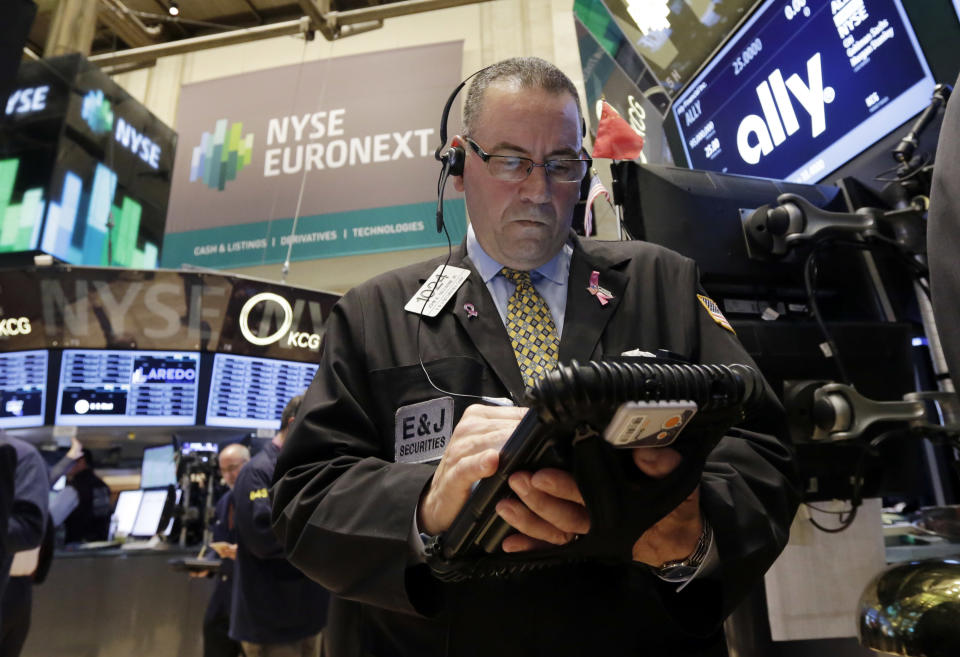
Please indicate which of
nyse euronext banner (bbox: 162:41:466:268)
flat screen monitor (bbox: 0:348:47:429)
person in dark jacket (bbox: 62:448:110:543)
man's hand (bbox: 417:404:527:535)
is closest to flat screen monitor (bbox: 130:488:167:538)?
person in dark jacket (bbox: 62:448:110:543)

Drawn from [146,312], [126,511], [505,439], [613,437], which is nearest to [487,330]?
[505,439]

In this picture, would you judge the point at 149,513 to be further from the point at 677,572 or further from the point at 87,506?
the point at 677,572

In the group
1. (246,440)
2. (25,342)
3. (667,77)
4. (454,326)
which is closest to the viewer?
(454,326)

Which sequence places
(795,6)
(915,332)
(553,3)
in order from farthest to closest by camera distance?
(553,3) → (795,6) → (915,332)

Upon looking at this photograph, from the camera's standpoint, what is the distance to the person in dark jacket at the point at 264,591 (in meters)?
3.36

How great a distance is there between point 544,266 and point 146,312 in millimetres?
4330

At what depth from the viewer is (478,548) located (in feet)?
2.46

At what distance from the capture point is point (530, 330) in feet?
3.73

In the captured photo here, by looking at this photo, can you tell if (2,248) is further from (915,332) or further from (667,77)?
(915,332)

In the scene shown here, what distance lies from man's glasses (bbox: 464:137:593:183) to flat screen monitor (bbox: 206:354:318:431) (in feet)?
12.8

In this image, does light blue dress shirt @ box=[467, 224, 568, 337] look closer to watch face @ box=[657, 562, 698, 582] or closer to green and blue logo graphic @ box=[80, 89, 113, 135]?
watch face @ box=[657, 562, 698, 582]

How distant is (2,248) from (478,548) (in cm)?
536

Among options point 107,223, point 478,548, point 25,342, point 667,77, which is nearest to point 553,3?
point 667,77

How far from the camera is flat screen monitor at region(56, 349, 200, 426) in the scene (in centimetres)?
459
